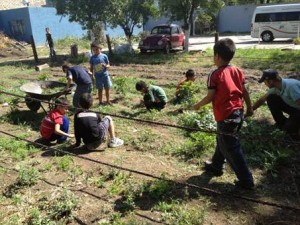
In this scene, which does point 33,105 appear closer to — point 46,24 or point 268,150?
point 268,150

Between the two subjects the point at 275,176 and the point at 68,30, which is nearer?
the point at 275,176

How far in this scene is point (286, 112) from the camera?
19.5 feet

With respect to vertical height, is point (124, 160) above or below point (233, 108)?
below

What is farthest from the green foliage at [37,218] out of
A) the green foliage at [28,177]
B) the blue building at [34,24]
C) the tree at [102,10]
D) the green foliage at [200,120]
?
the blue building at [34,24]

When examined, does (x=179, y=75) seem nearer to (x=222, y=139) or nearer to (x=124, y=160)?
(x=124, y=160)

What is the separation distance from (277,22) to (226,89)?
20.6m

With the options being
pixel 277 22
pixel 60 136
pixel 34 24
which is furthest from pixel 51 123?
pixel 34 24

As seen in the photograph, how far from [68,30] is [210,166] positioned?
90.0 feet

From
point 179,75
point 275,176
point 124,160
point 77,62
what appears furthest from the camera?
point 77,62

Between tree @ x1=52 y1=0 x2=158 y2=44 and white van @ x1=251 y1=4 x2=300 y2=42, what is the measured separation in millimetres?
7459

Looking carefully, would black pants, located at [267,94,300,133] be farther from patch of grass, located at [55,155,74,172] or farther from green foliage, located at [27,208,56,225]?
green foliage, located at [27,208,56,225]

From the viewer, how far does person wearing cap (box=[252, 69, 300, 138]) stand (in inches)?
215

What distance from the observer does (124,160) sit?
5.64 meters

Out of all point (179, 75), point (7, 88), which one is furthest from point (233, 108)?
point (7, 88)
